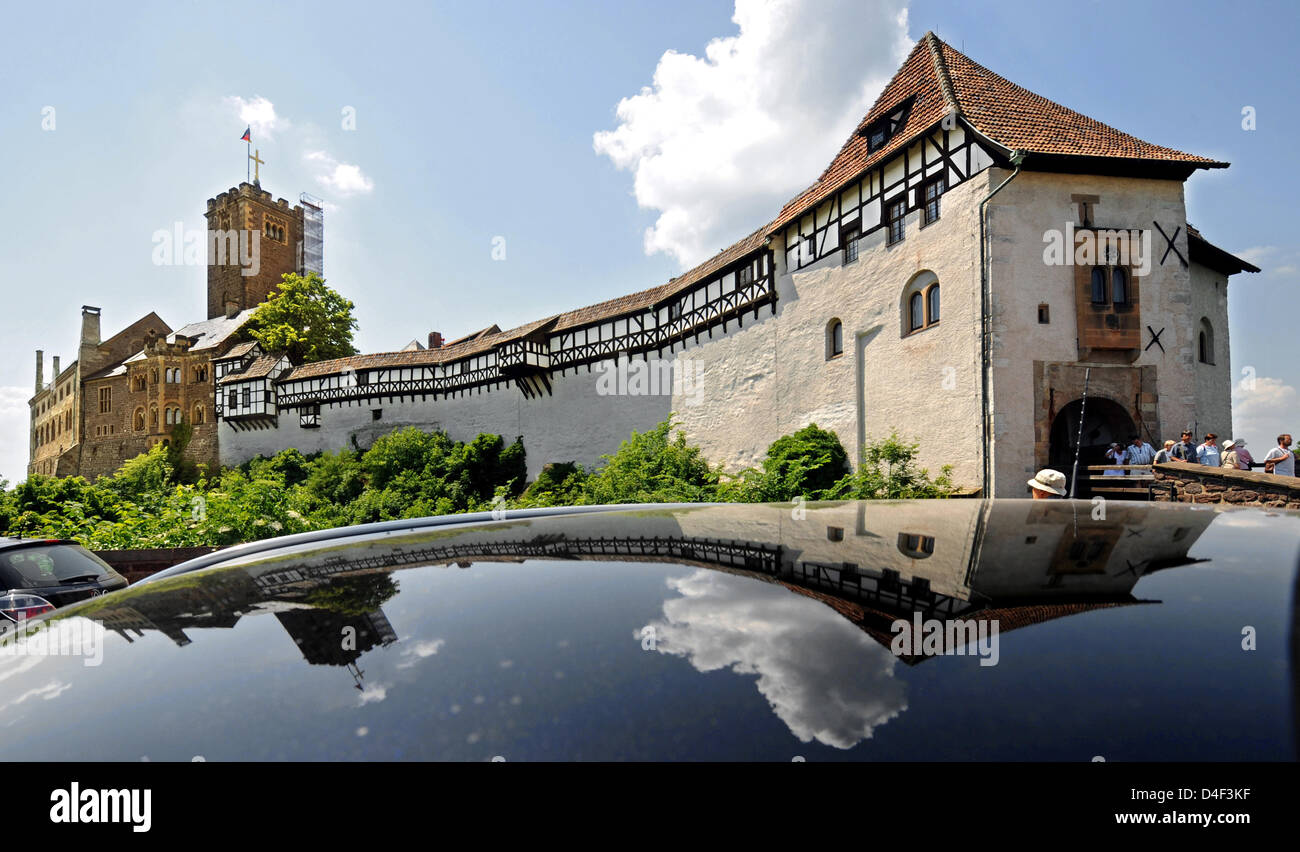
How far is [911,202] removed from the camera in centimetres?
1530

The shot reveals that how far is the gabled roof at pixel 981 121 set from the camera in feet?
43.8

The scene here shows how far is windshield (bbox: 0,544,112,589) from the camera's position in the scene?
4.80m

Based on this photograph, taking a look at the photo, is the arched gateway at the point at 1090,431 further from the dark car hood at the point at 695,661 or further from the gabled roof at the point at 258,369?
the gabled roof at the point at 258,369

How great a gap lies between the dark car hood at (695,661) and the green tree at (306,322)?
47.0m

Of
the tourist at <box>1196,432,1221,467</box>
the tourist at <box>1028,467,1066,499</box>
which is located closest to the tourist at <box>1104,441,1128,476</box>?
the tourist at <box>1196,432,1221,467</box>

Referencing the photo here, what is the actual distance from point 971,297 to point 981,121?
4.11m

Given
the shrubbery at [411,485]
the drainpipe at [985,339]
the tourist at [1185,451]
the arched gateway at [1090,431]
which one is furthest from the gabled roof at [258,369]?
the tourist at [1185,451]

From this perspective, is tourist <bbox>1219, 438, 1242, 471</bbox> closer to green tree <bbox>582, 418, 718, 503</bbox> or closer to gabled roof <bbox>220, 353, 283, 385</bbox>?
green tree <bbox>582, 418, 718, 503</bbox>

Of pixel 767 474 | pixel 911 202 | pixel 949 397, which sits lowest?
pixel 767 474

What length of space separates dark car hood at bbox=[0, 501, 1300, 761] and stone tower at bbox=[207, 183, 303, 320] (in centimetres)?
6323

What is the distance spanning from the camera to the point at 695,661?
872mm
